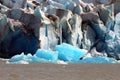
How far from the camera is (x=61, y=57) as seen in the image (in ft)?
95.9

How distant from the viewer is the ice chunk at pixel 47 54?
27.1 metres

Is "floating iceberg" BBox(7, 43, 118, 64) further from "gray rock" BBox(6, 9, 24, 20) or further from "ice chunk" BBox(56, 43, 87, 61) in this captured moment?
"gray rock" BBox(6, 9, 24, 20)

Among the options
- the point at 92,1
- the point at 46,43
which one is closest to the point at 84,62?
the point at 46,43

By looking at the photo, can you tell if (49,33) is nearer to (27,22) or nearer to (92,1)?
(27,22)

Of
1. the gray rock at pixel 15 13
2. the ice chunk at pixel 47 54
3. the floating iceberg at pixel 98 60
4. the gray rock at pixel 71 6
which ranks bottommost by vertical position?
the floating iceberg at pixel 98 60

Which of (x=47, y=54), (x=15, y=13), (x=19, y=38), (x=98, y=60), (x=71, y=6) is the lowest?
(x=98, y=60)

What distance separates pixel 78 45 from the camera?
107 ft

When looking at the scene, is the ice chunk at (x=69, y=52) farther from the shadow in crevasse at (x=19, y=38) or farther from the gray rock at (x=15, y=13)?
the gray rock at (x=15, y=13)

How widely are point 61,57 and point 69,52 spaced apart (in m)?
0.99

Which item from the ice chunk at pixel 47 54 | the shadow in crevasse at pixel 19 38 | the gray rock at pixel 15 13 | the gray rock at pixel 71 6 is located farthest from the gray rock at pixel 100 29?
the ice chunk at pixel 47 54

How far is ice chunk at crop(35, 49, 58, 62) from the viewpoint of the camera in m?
27.1

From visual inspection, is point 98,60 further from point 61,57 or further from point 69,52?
point 61,57

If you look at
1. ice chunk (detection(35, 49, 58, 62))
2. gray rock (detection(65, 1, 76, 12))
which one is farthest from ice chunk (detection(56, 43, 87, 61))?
gray rock (detection(65, 1, 76, 12))

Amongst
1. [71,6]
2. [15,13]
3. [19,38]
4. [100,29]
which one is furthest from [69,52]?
[71,6]
